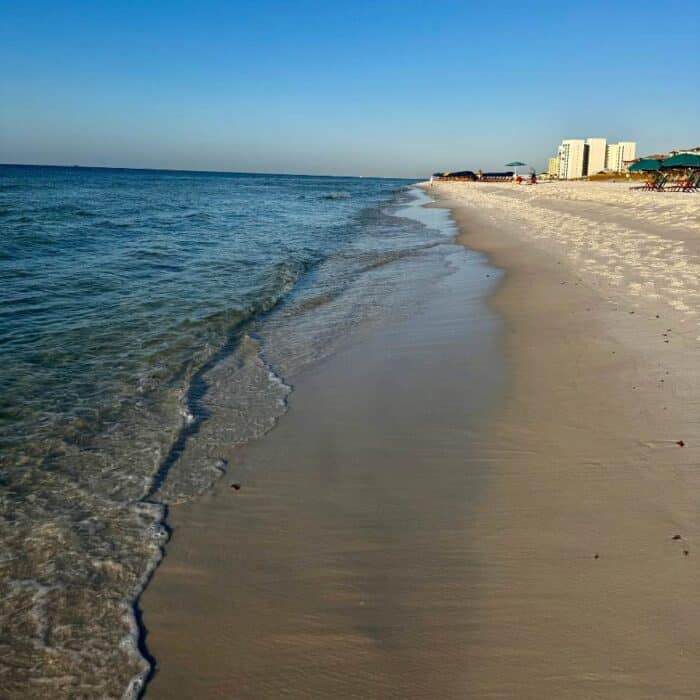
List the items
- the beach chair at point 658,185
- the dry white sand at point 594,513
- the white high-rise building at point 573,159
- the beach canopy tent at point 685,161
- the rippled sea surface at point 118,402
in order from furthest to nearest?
the white high-rise building at point 573,159
the beach chair at point 658,185
the beach canopy tent at point 685,161
the rippled sea surface at point 118,402
the dry white sand at point 594,513

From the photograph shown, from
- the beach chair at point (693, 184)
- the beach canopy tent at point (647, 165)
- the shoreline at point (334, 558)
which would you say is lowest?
the shoreline at point (334, 558)

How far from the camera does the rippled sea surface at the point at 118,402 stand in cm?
266

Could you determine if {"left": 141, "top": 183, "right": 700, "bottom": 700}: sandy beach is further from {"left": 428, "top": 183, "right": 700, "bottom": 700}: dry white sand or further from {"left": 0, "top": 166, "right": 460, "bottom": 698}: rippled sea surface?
{"left": 0, "top": 166, "right": 460, "bottom": 698}: rippled sea surface

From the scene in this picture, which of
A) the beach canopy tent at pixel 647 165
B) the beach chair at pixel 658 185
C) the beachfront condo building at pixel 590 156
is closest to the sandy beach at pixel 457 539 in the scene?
the beach canopy tent at pixel 647 165

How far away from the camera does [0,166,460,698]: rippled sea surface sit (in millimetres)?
2664

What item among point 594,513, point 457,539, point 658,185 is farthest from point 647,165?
point 457,539

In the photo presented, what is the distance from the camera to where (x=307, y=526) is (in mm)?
3375

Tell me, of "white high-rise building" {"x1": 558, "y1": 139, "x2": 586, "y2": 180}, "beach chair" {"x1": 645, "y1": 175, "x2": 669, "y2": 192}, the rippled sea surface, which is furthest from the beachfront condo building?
the rippled sea surface

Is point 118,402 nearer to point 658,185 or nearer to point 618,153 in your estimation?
point 658,185

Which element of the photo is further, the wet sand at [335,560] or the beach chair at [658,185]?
the beach chair at [658,185]

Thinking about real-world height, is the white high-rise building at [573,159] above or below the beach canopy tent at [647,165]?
above

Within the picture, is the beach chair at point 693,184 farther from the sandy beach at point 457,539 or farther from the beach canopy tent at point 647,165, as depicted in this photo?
the sandy beach at point 457,539

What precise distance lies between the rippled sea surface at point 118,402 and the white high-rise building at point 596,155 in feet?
446

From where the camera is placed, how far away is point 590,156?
13212 centimetres
